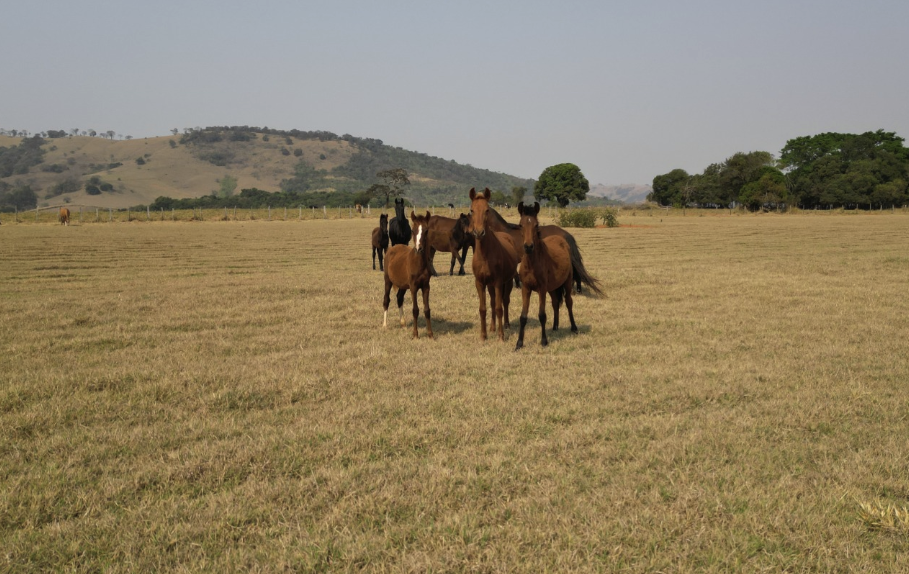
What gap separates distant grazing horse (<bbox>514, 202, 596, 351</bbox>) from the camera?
25.6 feet

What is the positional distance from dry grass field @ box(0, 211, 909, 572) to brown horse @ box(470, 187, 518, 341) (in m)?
0.75

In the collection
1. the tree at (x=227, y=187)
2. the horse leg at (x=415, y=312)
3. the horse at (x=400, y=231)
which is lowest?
the horse leg at (x=415, y=312)

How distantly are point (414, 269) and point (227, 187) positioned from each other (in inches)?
7773

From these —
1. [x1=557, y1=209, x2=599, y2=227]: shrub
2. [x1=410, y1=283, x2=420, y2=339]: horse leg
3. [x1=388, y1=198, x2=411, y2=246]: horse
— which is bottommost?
[x1=410, y1=283, x2=420, y2=339]: horse leg

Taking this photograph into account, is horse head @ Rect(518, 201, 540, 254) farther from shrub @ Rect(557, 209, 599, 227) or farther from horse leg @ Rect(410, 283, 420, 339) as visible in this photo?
shrub @ Rect(557, 209, 599, 227)

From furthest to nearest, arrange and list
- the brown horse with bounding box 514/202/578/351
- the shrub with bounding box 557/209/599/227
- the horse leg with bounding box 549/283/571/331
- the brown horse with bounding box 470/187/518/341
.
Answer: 1. the shrub with bounding box 557/209/599/227
2. the horse leg with bounding box 549/283/571/331
3. the brown horse with bounding box 470/187/518/341
4. the brown horse with bounding box 514/202/578/351

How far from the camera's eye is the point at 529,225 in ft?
25.4

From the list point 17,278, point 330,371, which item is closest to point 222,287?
point 17,278

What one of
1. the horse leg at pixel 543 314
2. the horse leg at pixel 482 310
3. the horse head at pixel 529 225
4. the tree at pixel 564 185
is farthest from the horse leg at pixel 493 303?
the tree at pixel 564 185

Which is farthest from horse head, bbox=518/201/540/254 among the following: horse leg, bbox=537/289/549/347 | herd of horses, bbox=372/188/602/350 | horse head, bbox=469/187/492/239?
horse leg, bbox=537/289/549/347

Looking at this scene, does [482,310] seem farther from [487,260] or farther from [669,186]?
[669,186]

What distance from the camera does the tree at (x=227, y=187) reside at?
599ft

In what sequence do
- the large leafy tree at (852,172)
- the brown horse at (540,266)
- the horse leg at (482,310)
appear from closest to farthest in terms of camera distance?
1. the brown horse at (540,266)
2. the horse leg at (482,310)
3. the large leafy tree at (852,172)

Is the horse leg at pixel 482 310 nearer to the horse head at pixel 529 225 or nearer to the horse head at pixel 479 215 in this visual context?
the horse head at pixel 479 215
